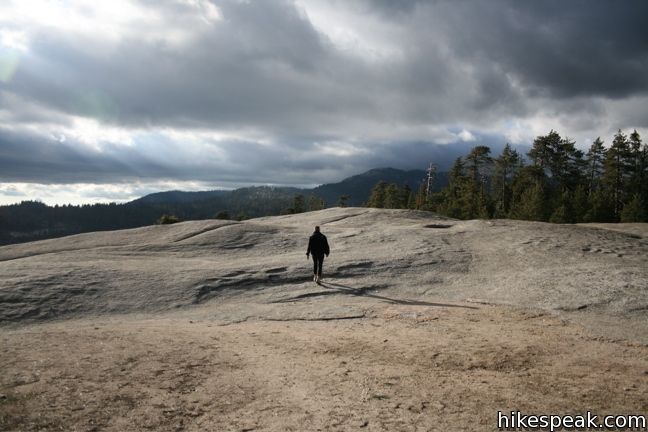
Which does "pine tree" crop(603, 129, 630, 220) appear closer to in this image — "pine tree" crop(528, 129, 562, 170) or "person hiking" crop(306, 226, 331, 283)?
"pine tree" crop(528, 129, 562, 170)

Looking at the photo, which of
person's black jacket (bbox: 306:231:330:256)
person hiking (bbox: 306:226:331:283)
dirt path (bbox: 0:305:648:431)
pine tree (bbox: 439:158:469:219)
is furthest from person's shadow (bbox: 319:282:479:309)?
pine tree (bbox: 439:158:469:219)

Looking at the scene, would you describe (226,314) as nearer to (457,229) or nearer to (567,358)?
(567,358)

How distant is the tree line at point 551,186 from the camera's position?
64500mm

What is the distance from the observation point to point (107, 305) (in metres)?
A: 16.6

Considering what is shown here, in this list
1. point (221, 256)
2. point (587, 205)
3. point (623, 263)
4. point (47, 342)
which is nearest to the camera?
point (47, 342)

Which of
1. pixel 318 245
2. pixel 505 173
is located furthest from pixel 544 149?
pixel 318 245

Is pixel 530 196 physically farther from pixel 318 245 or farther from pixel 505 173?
pixel 318 245

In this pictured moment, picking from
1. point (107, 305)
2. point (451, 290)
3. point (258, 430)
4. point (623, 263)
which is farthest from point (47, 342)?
point (623, 263)

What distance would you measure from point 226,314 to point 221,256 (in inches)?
401

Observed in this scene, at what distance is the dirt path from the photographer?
7.62 metres

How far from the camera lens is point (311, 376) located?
9.62 metres
